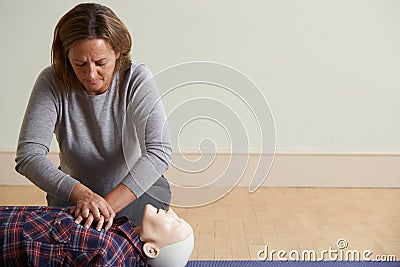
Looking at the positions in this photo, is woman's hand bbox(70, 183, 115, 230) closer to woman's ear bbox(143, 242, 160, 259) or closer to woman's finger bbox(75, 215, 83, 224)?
woman's finger bbox(75, 215, 83, 224)

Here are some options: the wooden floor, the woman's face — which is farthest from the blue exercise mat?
the woman's face

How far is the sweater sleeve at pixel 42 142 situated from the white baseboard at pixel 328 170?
1.82 metres

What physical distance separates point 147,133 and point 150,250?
37 cm

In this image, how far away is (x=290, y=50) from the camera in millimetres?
3875

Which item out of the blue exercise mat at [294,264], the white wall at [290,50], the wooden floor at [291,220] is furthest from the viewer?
the white wall at [290,50]

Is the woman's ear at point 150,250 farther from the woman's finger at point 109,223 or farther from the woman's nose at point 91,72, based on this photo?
the woman's nose at point 91,72

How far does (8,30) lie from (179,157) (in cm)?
117

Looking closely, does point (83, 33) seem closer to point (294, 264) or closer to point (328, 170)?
point (294, 264)

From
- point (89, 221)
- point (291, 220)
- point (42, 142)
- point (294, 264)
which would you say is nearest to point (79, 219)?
point (89, 221)

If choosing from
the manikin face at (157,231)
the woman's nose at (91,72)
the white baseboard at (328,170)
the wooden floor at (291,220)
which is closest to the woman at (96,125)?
the woman's nose at (91,72)

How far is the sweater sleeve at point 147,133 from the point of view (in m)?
2.10

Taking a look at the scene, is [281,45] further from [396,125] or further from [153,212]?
[153,212]

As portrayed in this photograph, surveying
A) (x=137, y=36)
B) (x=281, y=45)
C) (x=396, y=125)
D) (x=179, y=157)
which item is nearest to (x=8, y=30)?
(x=137, y=36)

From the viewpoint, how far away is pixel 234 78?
12.8ft
